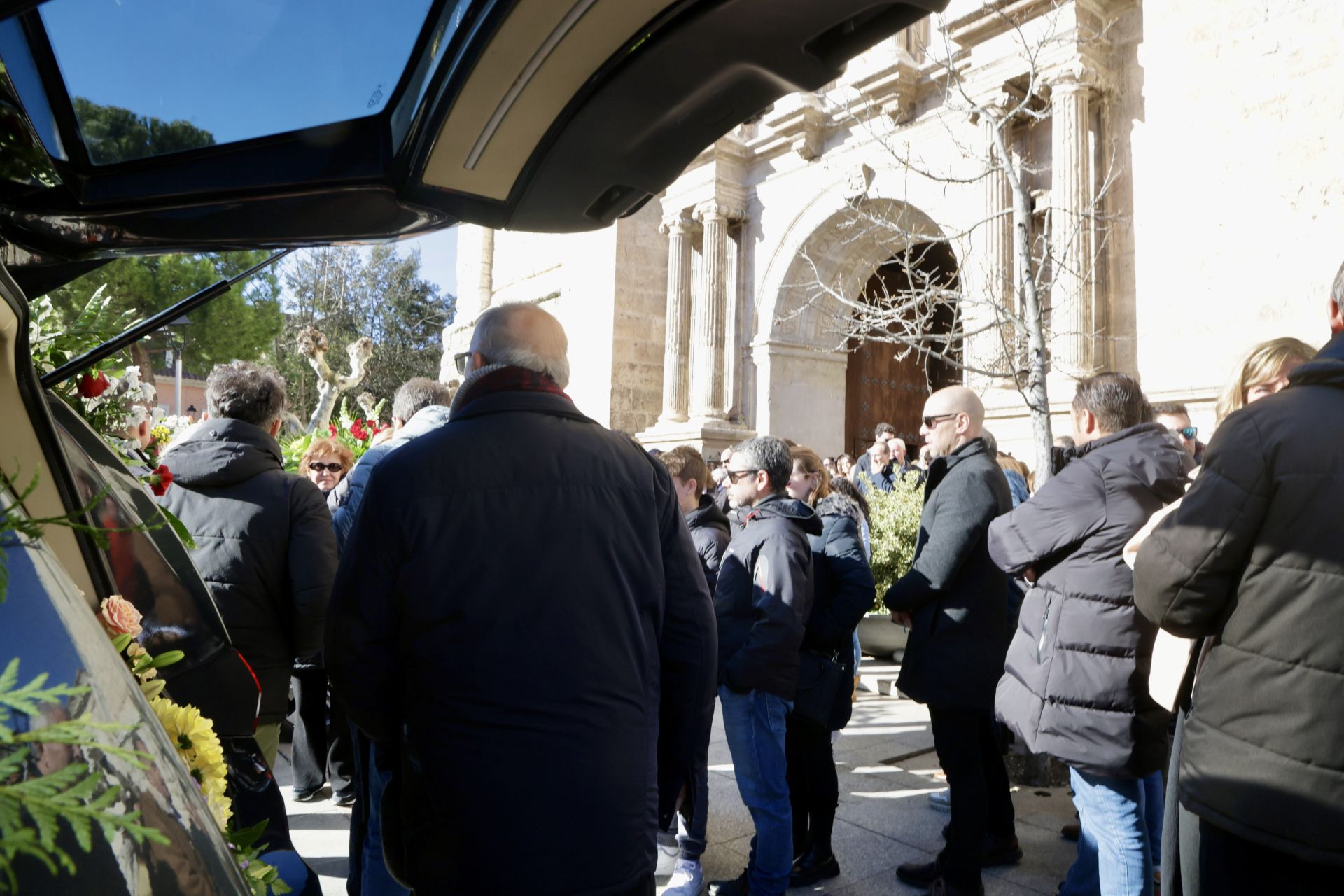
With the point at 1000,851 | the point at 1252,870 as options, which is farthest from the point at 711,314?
the point at 1252,870

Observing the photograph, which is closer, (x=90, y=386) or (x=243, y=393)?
(x=90, y=386)

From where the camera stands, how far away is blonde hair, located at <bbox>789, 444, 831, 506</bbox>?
15.4 ft

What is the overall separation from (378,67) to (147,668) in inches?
41.7

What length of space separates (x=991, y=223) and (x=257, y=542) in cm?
1018

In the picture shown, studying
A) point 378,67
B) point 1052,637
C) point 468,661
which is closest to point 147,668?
point 468,661

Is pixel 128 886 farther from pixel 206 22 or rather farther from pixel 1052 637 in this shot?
pixel 1052 637

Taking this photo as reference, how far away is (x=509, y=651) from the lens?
2.02 m

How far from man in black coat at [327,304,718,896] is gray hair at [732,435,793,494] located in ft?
5.88

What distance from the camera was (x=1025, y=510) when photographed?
11.1 feet

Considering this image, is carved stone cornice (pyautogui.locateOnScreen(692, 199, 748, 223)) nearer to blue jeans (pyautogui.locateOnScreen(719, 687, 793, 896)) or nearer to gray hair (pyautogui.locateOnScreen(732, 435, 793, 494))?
gray hair (pyautogui.locateOnScreen(732, 435, 793, 494))

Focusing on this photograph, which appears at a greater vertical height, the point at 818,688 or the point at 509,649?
the point at 509,649

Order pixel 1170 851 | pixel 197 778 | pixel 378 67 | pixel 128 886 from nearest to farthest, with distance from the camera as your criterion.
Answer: pixel 128 886
pixel 197 778
pixel 378 67
pixel 1170 851

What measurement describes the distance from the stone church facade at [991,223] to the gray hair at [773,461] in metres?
2.96

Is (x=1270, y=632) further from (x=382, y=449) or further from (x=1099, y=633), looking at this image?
(x=382, y=449)
